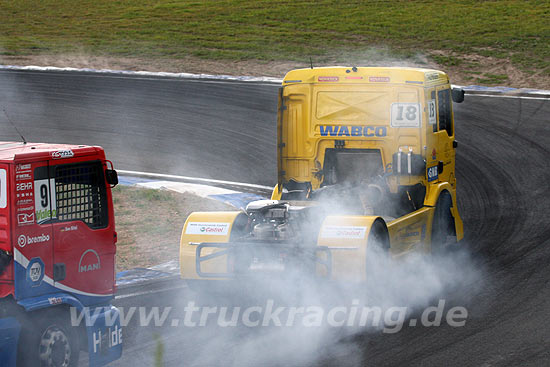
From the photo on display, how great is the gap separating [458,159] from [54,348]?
43.9ft

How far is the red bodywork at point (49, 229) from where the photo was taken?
7.15 m

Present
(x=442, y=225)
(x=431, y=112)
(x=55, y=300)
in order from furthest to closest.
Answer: (x=442, y=225)
(x=431, y=112)
(x=55, y=300)

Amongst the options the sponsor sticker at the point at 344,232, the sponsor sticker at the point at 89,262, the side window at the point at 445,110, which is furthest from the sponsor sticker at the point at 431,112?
the sponsor sticker at the point at 89,262

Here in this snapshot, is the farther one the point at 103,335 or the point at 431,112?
the point at 431,112

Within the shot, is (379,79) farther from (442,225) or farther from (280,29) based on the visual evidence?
(280,29)

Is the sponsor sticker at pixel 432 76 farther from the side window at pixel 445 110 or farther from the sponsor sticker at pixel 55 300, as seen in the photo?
the sponsor sticker at pixel 55 300

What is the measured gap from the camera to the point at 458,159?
62.5ft

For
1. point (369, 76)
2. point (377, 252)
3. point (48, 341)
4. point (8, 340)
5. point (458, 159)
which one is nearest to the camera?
point (8, 340)

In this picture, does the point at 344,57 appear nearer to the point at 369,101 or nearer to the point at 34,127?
the point at 34,127

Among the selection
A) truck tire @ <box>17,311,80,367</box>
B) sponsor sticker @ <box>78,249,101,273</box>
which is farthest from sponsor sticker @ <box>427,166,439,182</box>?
truck tire @ <box>17,311,80,367</box>

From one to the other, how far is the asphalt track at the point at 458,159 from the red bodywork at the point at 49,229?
1.12m

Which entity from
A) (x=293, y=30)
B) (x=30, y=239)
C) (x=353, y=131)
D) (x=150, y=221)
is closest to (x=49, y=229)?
(x=30, y=239)

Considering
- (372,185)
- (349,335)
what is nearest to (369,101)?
(372,185)

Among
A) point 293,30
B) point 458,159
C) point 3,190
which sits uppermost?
point 293,30
